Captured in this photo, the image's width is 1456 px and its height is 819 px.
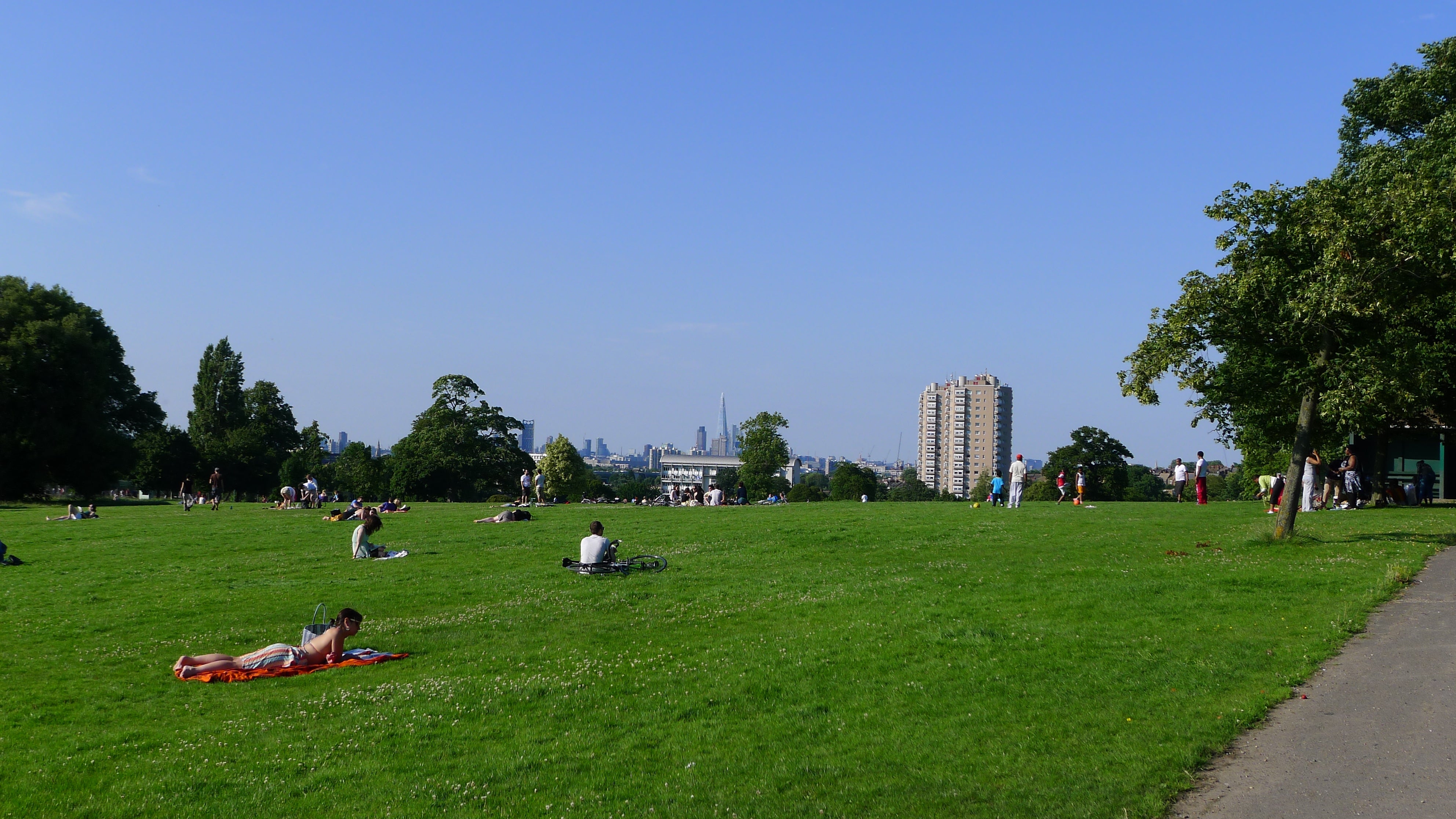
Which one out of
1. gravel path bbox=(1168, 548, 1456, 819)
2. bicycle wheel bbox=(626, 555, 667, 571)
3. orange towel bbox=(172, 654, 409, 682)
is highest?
bicycle wheel bbox=(626, 555, 667, 571)

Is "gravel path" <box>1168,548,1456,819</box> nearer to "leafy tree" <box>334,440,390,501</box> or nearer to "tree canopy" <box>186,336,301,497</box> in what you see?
"leafy tree" <box>334,440,390,501</box>

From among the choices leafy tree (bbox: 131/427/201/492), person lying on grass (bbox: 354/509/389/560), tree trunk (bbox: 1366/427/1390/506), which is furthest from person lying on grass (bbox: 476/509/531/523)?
leafy tree (bbox: 131/427/201/492)

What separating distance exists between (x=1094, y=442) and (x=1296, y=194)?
90.2m

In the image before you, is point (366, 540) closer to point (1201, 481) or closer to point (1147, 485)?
point (1201, 481)

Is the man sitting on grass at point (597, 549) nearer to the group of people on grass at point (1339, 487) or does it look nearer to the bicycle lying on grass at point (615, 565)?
the bicycle lying on grass at point (615, 565)

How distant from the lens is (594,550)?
2559cm

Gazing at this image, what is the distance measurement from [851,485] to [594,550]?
458ft

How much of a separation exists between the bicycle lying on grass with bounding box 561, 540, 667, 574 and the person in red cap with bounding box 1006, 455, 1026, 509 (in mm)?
21898

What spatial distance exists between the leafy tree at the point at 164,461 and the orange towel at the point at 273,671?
302ft

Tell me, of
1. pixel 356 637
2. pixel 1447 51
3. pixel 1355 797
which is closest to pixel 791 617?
pixel 356 637

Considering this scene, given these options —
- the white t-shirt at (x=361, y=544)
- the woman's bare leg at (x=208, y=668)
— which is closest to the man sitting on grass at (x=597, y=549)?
the white t-shirt at (x=361, y=544)

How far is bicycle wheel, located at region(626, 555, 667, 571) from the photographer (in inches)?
1020

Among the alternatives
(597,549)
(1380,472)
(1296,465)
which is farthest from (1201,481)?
(597,549)

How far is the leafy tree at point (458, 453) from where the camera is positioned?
313 feet
